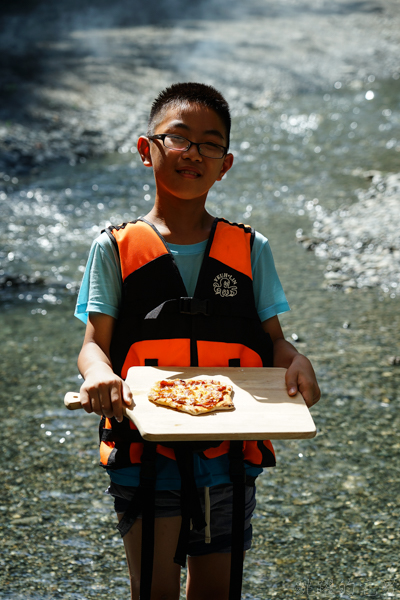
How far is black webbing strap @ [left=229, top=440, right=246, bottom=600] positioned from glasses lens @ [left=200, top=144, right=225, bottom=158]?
890 millimetres

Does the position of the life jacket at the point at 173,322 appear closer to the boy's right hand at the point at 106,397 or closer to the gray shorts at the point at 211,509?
the gray shorts at the point at 211,509

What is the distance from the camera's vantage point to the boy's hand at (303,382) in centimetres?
196

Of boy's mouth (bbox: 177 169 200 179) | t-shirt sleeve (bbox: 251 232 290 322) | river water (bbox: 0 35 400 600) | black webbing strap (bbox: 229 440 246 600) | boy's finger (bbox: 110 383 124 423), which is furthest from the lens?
river water (bbox: 0 35 400 600)

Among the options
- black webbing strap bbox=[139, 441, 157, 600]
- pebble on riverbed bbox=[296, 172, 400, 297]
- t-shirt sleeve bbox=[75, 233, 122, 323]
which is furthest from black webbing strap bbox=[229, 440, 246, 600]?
pebble on riverbed bbox=[296, 172, 400, 297]

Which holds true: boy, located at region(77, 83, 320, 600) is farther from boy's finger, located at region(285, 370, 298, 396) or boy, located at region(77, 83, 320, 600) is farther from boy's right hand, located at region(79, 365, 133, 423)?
boy's right hand, located at region(79, 365, 133, 423)

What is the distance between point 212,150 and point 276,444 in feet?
7.71

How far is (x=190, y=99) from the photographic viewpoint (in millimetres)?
2168

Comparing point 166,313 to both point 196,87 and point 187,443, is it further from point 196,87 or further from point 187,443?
point 196,87

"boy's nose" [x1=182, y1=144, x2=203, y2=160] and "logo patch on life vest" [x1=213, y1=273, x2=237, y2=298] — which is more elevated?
"boy's nose" [x1=182, y1=144, x2=203, y2=160]

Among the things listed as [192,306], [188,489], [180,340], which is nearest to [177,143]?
[192,306]

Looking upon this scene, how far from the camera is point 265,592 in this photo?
2961 millimetres

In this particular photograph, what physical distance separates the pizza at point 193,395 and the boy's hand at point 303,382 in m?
0.18

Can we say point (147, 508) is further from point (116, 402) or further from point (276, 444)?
point (276, 444)

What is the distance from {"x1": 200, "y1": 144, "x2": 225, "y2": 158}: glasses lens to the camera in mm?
2137
